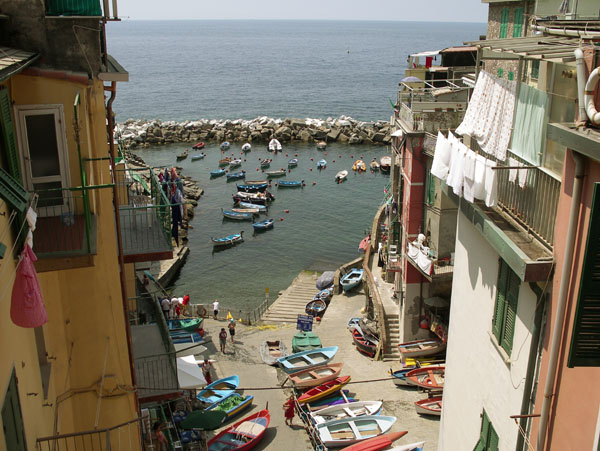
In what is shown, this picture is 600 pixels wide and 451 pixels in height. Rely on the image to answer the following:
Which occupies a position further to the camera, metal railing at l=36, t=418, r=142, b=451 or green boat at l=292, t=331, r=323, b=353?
green boat at l=292, t=331, r=323, b=353

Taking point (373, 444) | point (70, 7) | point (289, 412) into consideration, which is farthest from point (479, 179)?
point (289, 412)

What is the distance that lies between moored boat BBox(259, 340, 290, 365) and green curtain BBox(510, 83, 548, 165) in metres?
20.1

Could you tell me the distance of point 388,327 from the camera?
28094 mm

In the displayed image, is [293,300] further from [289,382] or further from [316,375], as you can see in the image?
[316,375]

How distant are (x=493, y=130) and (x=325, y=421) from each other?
14.5 m

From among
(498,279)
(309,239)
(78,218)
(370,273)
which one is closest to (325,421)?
(370,273)

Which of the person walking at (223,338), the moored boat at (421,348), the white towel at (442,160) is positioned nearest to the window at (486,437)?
the white towel at (442,160)

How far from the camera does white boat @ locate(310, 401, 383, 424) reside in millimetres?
22359

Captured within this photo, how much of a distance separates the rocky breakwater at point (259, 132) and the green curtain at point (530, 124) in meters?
74.5

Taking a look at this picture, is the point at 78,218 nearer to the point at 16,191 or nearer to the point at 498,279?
the point at 16,191

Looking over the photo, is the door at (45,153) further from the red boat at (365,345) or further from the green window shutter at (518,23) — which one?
the green window shutter at (518,23)

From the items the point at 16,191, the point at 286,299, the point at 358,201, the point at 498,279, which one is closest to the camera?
the point at 16,191

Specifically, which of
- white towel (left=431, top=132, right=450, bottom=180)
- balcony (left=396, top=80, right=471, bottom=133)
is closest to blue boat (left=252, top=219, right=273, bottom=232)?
balcony (left=396, top=80, right=471, bottom=133)

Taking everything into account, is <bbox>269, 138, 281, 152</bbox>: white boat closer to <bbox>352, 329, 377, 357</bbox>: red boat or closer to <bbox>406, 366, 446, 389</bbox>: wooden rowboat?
<bbox>352, 329, 377, 357</bbox>: red boat
